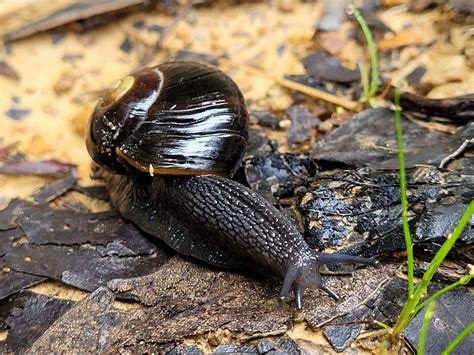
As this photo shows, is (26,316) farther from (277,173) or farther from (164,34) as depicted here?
(164,34)

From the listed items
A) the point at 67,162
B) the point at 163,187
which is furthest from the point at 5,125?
the point at 163,187

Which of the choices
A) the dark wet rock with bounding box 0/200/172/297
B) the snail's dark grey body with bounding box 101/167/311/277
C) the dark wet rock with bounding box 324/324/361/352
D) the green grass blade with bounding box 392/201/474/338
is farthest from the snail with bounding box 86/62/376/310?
the green grass blade with bounding box 392/201/474/338

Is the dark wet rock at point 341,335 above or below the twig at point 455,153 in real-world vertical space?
below

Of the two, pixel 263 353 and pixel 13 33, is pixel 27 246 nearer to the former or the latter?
pixel 263 353

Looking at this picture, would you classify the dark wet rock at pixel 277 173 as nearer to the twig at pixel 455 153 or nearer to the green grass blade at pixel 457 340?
the twig at pixel 455 153

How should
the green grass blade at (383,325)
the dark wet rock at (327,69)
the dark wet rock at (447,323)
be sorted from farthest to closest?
the dark wet rock at (327,69) → the green grass blade at (383,325) → the dark wet rock at (447,323)

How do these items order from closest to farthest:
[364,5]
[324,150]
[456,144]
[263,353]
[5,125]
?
1. [263,353]
2. [456,144]
3. [324,150]
4. [5,125]
5. [364,5]

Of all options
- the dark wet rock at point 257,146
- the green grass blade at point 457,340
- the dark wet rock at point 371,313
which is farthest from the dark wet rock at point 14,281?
the green grass blade at point 457,340
